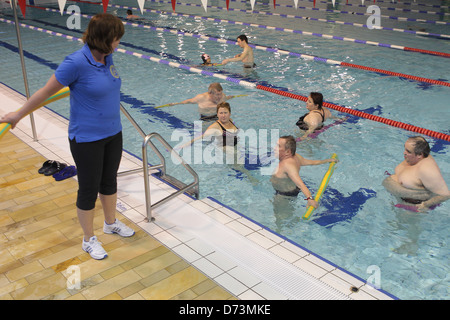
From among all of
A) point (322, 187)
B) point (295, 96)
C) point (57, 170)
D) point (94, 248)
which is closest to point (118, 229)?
point (94, 248)

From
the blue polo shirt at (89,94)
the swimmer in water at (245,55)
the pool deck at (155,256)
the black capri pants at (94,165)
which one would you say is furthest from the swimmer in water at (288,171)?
the swimmer in water at (245,55)

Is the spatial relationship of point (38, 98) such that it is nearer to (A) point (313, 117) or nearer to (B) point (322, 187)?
(B) point (322, 187)

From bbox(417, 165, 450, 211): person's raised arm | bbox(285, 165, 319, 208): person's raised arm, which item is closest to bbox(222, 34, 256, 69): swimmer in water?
bbox(285, 165, 319, 208): person's raised arm

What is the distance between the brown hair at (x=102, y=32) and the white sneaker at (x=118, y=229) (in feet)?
4.51

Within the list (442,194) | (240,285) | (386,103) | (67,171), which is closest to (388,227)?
(442,194)

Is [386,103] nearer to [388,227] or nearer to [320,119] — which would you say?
[320,119]

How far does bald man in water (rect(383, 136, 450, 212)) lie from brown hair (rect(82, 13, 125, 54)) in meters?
2.82

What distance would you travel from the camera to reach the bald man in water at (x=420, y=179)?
12.6 ft

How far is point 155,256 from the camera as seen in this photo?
10.0ft

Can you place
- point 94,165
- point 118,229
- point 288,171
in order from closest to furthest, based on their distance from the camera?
point 94,165, point 118,229, point 288,171

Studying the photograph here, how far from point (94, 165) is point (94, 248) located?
0.66 metres

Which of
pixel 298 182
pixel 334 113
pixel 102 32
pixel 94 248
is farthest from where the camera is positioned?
pixel 334 113

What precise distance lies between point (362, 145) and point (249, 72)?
3.87 metres

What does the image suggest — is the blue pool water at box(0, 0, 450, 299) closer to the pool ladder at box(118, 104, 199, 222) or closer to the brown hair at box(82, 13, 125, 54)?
the pool ladder at box(118, 104, 199, 222)
